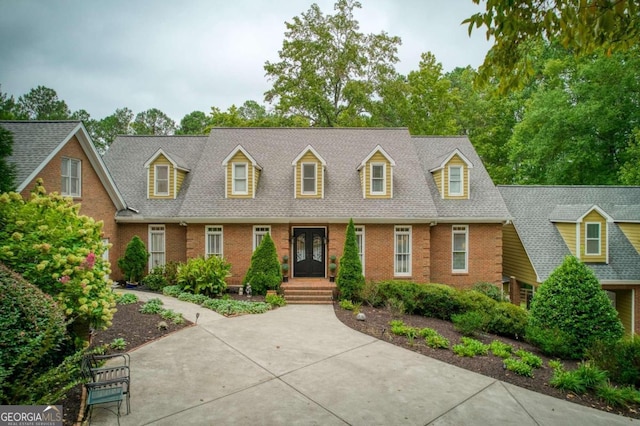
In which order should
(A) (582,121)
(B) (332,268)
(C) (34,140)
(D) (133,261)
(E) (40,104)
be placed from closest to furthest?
1. (C) (34,140)
2. (B) (332,268)
3. (D) (133,261)
4. (A) (582,121)
5. (E) (40,104)

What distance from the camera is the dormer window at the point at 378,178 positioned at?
49.9ft

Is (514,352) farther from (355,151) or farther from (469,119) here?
(469,119)

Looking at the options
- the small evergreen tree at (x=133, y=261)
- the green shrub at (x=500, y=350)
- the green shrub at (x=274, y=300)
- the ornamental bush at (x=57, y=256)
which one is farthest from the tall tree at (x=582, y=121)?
the ornamental bush at (x=57, y=256)

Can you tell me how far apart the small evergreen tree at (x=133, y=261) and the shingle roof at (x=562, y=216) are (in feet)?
58.5

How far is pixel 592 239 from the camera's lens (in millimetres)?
15055

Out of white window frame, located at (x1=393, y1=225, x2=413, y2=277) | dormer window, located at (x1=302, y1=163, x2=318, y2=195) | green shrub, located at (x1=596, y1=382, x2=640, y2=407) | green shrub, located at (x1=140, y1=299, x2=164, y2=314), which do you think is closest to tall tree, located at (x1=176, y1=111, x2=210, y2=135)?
dormer window, located at (x1=302, y1=163, x2=318, y2=195)

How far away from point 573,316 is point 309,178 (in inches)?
424

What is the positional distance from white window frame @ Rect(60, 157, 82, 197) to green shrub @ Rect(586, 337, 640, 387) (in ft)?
56.8

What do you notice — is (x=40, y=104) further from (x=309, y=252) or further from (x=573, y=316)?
(x=573, y=316)

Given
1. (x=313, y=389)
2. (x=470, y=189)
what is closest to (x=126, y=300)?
(x=313, y=389)

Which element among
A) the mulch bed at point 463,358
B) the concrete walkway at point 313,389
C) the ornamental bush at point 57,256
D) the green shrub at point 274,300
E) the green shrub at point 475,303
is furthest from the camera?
the green shrub at point 274,300

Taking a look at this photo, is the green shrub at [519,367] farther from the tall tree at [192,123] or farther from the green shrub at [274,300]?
the tall tree at [192,123]

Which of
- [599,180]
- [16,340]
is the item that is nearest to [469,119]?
[599,180]

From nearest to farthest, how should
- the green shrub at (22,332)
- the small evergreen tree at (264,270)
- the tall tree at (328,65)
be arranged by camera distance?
the green shrub at (22,332) < the small evergreen tree at (264,270) < the tall tree at (328,65)
